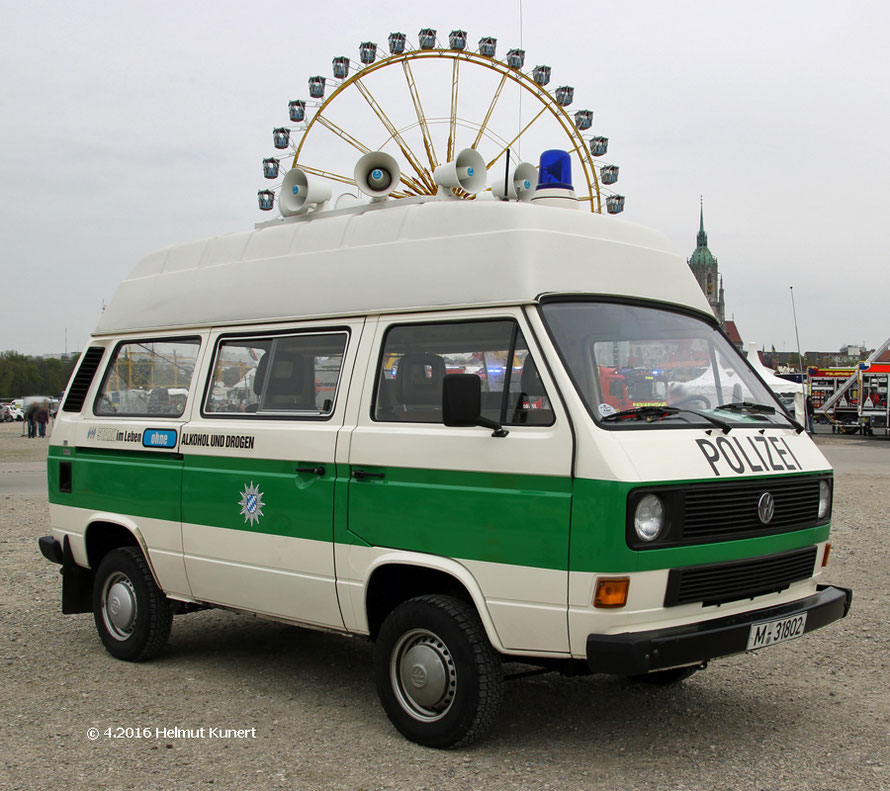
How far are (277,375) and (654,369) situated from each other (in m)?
2.27

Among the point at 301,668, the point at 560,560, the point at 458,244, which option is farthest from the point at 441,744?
the point at 458,244

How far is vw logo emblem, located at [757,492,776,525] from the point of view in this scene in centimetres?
494

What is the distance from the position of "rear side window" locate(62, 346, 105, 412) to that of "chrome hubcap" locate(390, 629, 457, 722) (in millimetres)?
3669

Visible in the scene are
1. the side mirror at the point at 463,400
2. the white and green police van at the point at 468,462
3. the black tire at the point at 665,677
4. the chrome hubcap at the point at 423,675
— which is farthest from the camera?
the black tire at the point at 665,677

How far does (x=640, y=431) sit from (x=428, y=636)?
1.51 m

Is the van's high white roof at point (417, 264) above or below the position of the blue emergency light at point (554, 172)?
below

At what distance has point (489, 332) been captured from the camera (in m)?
5.15

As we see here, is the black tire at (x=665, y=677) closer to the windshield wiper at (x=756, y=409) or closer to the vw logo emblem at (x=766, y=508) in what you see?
the vw logo emblem at (x=766, y=508)

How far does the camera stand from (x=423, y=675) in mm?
5074

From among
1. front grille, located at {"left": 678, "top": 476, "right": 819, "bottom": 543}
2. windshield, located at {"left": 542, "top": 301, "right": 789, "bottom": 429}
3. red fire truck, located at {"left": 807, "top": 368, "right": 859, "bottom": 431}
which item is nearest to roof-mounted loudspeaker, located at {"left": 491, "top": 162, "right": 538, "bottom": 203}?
windshield, located at {"left": 542, "top": 301, "right": 789, "bottom": 429}

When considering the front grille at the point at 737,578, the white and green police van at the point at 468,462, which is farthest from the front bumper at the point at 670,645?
the front grille at the point at 737,578

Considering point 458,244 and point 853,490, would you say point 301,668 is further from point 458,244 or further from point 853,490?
point 853,490

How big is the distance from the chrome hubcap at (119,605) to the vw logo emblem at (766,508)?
4.25 metres

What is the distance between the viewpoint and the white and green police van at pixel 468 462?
15.0ft
